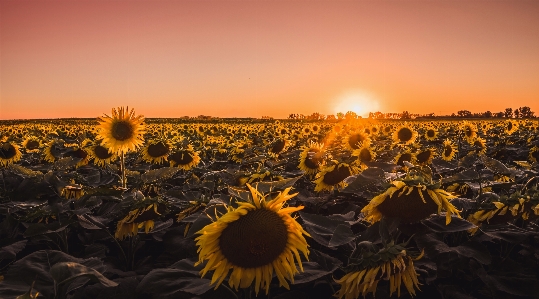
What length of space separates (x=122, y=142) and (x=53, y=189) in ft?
6.53

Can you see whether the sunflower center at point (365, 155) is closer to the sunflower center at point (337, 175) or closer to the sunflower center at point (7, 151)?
the sunflower center at point (337, 175)

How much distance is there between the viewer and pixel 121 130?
528cm

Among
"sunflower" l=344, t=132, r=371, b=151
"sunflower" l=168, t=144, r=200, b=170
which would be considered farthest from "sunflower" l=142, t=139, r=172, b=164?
"sunflower" l=344, t=132, r=371, b=151

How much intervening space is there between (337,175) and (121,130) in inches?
116

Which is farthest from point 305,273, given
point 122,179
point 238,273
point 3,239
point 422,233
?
point 122,179

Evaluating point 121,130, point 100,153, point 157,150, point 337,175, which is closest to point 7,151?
point 100,153

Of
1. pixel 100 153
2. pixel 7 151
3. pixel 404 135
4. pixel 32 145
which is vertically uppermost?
pixel 404 135

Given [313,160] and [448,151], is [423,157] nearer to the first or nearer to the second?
[448,151]

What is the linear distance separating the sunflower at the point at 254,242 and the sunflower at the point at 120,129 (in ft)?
12.2

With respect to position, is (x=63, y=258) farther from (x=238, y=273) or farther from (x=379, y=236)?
(x=379, y=236)

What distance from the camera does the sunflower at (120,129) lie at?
527 centimetres

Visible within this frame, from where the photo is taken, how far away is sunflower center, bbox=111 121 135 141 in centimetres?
528

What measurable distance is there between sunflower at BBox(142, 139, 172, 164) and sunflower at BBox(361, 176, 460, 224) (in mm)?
5292

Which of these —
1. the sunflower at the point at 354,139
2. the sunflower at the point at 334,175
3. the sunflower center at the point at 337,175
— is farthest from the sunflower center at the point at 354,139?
the sunflower center at the point at 337,175
